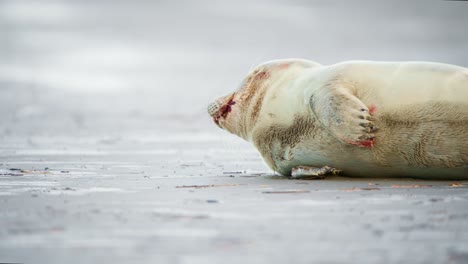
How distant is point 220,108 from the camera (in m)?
8.99

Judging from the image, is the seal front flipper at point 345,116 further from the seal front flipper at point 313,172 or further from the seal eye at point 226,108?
the seal eye at point 226,108

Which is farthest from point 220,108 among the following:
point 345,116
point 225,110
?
point 345,116

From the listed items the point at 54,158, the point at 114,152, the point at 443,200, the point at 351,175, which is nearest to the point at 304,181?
the point at 351,175

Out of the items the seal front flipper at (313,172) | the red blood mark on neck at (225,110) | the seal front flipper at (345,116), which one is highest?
the seal front flipper at (345,116)

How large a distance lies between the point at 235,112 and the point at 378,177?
1.62m

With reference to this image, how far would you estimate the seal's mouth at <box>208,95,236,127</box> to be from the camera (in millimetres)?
8961

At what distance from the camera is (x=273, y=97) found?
855 centimetres

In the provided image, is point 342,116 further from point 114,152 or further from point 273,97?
point 114,152

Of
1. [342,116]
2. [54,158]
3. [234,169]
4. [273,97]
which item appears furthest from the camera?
[54,158]

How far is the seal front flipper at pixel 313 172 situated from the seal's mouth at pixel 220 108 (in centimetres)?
112

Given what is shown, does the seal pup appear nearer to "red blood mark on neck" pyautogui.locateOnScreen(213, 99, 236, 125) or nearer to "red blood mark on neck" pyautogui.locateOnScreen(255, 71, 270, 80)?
"red blood mark on neck" pyautogui.locateOnScreen(255, 71, 270, 80)

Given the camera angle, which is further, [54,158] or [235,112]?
[54,158]

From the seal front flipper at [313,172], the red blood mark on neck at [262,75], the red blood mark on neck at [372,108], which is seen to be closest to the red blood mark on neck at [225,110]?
the red blood mark on neck at [262,75]

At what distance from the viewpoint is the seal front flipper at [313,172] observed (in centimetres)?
804
